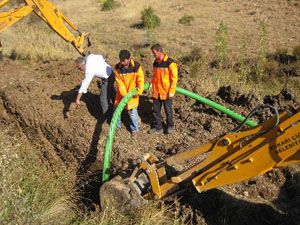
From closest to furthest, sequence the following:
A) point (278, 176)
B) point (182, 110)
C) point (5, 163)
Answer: point (5, 163) < point (278, 176) < point (182, 110)

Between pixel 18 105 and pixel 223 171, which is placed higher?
pixel 223 171

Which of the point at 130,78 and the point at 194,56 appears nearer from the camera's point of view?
the point at 130,78

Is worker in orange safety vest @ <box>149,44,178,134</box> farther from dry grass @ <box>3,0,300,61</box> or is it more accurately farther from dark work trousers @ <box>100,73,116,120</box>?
dry grass @ <box>3,0,300,61</box>

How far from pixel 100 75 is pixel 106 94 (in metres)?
0.45

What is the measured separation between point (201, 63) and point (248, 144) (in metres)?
10.0

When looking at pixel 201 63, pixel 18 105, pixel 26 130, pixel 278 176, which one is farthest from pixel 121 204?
pixel 201 63

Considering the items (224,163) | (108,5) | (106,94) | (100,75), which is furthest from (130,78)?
(108,5)

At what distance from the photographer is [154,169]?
624cm

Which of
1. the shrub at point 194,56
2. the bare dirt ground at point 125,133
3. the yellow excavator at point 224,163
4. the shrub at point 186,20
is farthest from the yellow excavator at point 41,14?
the shrub at point 186,20

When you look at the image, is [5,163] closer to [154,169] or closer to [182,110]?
[154,169]

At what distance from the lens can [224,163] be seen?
18.2ft

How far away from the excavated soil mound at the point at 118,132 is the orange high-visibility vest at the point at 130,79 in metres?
0.91

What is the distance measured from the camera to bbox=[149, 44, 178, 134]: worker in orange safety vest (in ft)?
25.9

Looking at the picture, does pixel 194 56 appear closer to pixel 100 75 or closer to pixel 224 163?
pixel 100 75
